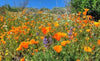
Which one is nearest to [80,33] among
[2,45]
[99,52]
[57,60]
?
[99,52]

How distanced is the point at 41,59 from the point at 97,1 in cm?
602

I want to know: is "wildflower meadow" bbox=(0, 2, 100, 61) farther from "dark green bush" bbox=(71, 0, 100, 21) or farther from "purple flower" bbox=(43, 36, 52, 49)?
"dark green bush" bbox=(71, 0, 100, 21)

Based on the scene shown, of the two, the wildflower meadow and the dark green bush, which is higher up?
the dark green bush

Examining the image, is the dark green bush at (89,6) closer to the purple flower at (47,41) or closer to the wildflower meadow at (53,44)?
the wildflower meadow at (53,44)

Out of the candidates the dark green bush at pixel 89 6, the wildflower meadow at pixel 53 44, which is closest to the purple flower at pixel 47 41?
the wildflower meadow at pixel 53 44

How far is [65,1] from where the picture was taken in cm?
1127

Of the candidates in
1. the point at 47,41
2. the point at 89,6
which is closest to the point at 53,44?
the point at 47,41

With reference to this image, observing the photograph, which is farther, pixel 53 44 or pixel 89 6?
pixel 89 6

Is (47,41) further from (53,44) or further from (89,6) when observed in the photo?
(89,6)

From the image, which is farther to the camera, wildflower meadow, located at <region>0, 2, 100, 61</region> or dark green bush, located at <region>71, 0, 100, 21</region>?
dark green bush, located at <region>71, 0, 100, 21</region>

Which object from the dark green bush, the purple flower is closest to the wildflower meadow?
the purple flower

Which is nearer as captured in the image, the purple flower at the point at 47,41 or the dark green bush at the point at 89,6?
the purple flower at the point at 47,41

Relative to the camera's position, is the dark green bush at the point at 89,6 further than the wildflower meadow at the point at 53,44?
Yes

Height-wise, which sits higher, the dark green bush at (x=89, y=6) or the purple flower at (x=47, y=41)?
the dark green bush at (x=89, y=6)
